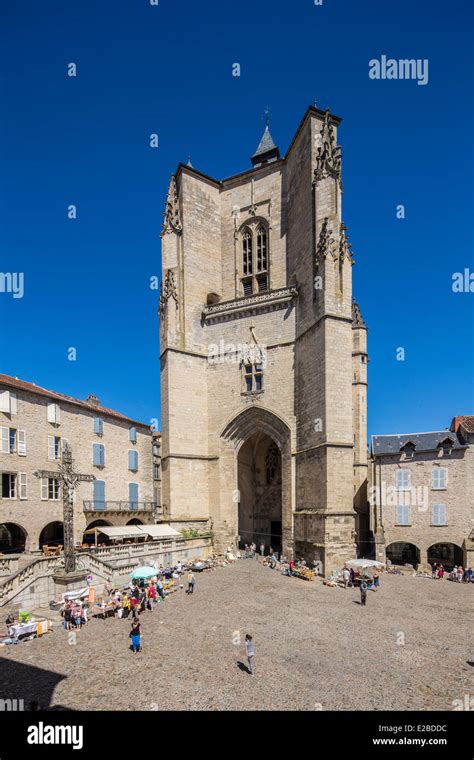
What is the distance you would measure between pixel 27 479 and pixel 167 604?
31.7 ft

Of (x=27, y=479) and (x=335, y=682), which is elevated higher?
(x=27, y=479)

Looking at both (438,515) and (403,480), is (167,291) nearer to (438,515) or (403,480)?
(403,480)

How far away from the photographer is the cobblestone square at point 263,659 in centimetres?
695

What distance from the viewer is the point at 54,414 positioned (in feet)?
67.2

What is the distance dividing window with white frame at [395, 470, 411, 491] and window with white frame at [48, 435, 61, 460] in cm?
1761

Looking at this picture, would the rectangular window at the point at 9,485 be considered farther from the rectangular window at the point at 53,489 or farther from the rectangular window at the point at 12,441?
the rectangular window at the point at 53,489

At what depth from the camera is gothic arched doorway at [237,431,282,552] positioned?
26859mm

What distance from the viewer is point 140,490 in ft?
83.2

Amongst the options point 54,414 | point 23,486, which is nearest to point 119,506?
point 23,486

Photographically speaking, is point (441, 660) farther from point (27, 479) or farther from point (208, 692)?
point (27, 479)

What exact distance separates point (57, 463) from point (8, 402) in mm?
3954

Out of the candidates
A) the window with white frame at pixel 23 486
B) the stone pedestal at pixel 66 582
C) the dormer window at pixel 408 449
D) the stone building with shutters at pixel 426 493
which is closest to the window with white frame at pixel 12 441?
the window with white frame at pixel 23 486
